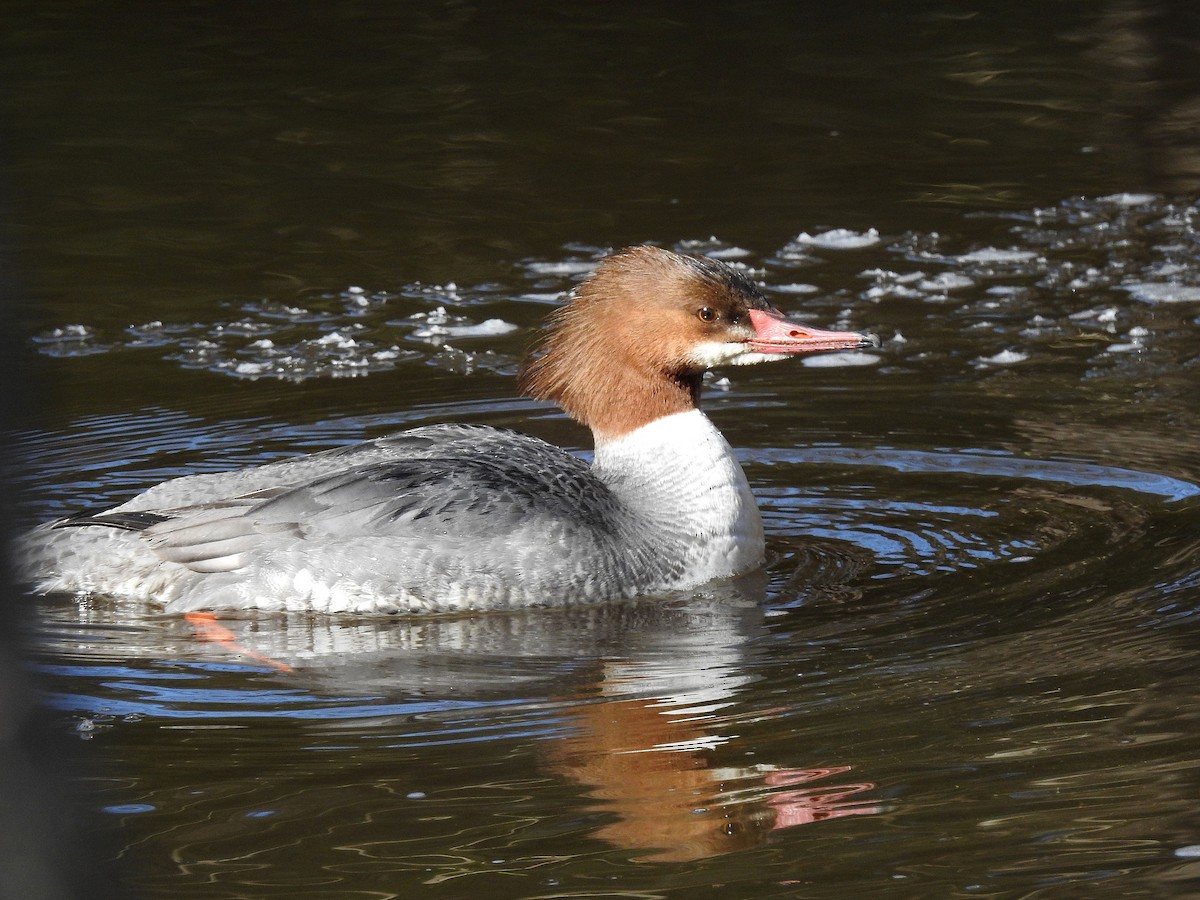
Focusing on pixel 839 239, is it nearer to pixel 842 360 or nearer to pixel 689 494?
pixel 842 360

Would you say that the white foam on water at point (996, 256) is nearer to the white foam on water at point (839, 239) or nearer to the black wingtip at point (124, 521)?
the white foam on water at point (839, 239)

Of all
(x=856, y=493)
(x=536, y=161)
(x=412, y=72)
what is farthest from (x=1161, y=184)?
(x=412, y=72)

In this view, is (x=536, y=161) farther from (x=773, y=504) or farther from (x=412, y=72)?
(x=773, y=504)

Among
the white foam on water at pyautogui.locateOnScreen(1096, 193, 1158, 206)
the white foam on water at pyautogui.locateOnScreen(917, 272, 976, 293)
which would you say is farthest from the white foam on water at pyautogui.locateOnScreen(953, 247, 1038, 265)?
the white foam on water at pyautogui.locateOnScreen(1096, 193, 1158, 206)

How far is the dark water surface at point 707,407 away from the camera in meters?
4.06

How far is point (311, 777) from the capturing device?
4.40m

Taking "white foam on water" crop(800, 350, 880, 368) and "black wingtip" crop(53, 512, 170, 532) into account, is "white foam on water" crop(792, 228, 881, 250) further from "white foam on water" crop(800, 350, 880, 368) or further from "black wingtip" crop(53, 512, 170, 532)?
"black wingtip" crop(53, 512, 170, 532)

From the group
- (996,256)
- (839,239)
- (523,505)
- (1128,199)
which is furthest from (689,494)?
(1128,199)

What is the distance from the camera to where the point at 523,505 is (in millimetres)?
5875

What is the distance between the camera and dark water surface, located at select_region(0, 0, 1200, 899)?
4059 mm

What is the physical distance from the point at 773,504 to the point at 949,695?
2139 millimetres

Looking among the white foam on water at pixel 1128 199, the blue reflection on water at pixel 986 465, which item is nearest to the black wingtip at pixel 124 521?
the blue reflection on water at pixel 986 465

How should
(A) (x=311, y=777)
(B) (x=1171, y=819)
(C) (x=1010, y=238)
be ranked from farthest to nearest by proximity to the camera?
(C) (x=1010, y=238)
(A) (x=311, y=777)
(B) (x=1171, y=819)

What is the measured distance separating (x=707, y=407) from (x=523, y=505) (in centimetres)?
212
